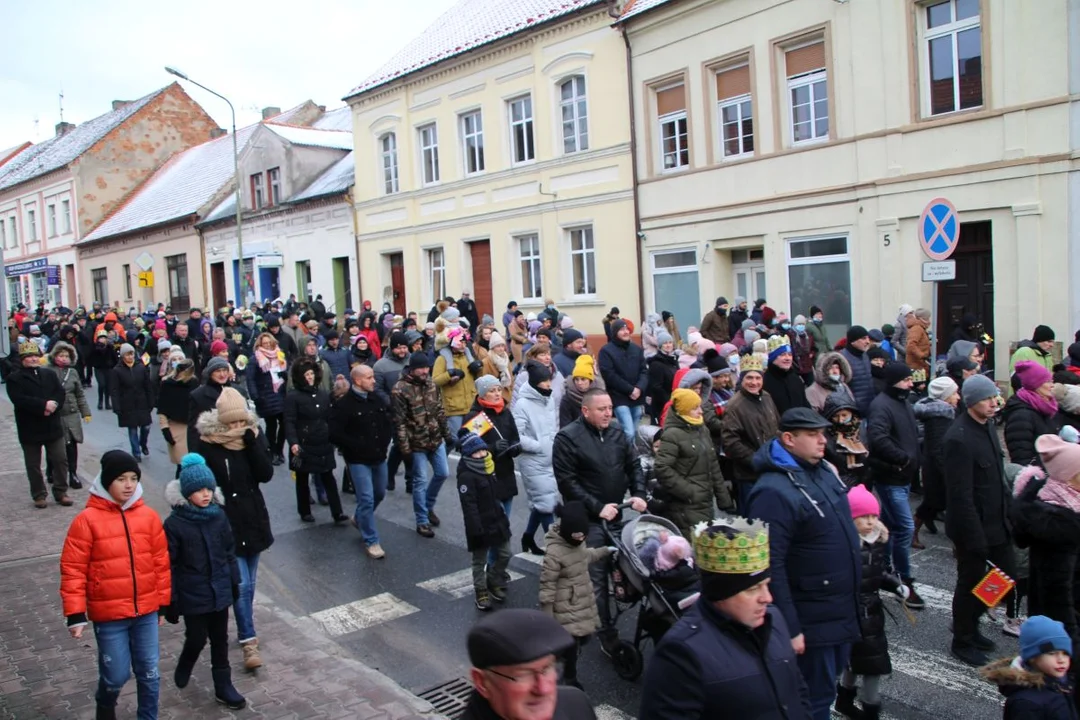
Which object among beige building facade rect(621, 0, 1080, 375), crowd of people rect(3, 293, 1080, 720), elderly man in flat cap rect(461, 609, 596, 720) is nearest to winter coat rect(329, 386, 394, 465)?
crowd of people rect(3, 293, 1080, 720)

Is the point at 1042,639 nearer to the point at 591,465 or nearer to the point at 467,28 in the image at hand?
the point at 591,465

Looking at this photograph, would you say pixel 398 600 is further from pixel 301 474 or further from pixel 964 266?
pixel 964 266

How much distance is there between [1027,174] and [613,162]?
9.44 metres

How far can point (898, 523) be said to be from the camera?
727 cm

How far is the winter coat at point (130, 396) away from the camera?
13.2 meters

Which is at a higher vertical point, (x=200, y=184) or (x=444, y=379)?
(x=200, y=184)

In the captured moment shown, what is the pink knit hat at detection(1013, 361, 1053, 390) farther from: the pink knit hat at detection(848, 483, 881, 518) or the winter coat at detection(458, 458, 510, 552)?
the winter coat at detection(458, 458, 510, 552)

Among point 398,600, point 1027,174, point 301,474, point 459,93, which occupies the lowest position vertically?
point 398,600

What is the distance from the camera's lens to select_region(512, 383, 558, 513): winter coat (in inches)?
319

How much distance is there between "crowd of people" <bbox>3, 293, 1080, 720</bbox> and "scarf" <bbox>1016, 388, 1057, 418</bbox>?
0.03 meters

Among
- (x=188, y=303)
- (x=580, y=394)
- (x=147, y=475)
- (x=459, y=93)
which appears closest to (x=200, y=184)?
(x=188, y=303)

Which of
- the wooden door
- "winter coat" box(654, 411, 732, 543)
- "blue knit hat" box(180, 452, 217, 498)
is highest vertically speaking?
the wooden door

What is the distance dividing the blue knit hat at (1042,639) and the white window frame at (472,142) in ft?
73.7

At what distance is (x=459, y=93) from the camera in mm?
25547
